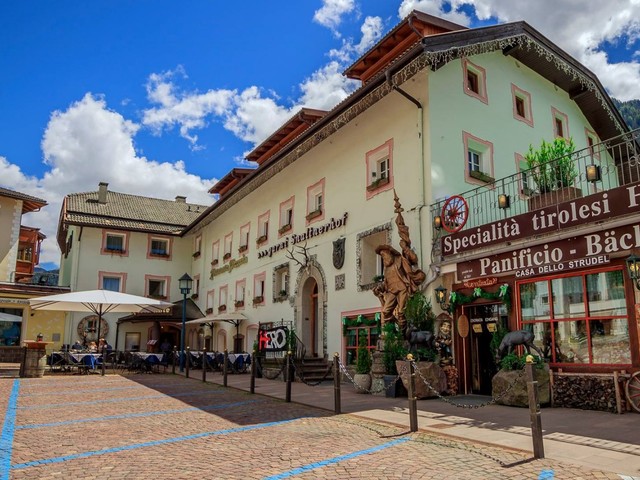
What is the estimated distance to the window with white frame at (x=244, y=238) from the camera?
24.2 metres

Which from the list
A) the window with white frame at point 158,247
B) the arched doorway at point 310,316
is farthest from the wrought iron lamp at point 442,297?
the window with white frame at point 158,247

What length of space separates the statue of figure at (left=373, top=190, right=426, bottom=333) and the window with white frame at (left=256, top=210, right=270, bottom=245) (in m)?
9.33

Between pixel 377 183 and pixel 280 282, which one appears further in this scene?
pixel 280 282

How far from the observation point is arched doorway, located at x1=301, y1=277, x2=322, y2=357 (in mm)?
18625

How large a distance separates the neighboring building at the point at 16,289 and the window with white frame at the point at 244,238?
1100 cm

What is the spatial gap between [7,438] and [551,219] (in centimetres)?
944

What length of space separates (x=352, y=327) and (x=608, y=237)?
321 inches

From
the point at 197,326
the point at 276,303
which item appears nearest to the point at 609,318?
the point at 276,303

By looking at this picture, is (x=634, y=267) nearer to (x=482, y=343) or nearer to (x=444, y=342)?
(x=482, y=343)

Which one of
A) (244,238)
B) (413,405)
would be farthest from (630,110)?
(413,405)

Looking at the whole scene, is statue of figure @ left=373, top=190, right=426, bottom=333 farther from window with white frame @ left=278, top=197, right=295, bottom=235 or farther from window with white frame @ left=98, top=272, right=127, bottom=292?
window with white frame @ left=98, top=272, right=127, bottom=292

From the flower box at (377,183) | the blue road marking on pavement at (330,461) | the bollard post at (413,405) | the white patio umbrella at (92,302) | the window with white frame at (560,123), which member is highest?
the window with white frame at (560,123)

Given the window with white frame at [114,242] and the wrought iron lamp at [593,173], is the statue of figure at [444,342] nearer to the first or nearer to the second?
the wrought iron lamp at [593,173]

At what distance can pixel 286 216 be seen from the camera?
20.8 meters
